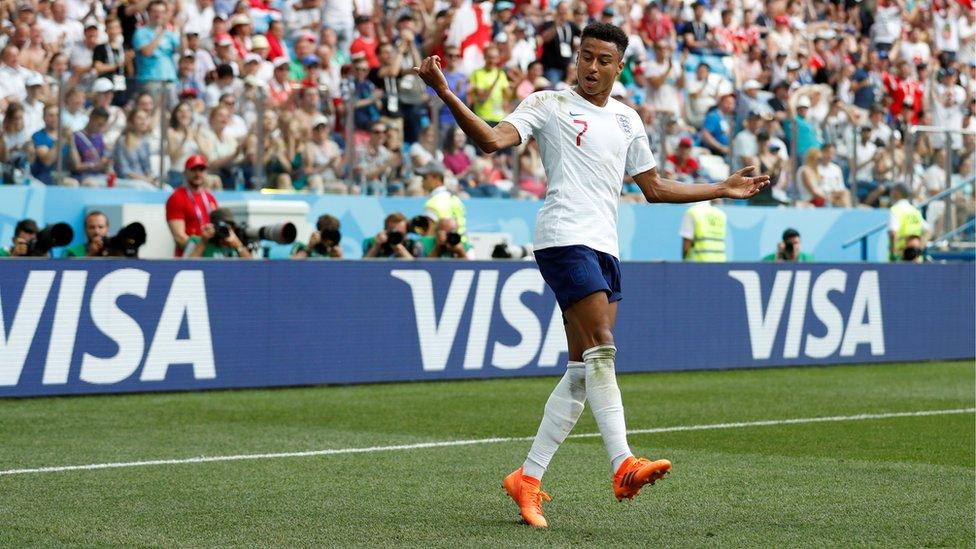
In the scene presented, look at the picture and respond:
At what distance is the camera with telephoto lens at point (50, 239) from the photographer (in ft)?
43.9

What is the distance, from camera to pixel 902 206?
20.5m

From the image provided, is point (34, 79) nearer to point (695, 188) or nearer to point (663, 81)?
point (663, 81)

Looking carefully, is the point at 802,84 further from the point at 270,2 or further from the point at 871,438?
the point at 871,438

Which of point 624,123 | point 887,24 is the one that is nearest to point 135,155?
point 624,123

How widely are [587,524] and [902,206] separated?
15.0 m

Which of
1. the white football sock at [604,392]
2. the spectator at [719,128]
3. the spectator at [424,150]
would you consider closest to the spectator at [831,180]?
the spectator at [719,128]

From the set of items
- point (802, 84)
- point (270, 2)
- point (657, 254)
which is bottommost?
point (657, 254)

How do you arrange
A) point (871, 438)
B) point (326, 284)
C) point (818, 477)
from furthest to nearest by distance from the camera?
point (326, 284) → point (871, 438) → point (818, 477)

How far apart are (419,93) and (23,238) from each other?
237 inches

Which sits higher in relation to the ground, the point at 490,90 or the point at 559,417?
the point at 490,90

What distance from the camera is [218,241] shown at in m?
14.1

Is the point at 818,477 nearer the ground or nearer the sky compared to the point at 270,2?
nearer the ground

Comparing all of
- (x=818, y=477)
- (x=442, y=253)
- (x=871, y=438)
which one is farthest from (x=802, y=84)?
(x=818, y=477)

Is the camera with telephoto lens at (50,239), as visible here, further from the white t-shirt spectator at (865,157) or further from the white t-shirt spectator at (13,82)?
Answer: the white t-shirt spectator at (865,157)
